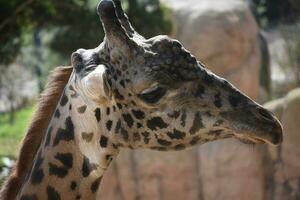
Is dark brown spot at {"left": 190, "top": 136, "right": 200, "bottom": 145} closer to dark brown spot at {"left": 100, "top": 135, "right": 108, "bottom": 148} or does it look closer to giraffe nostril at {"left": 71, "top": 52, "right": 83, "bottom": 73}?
dark brown spot at {"left": 100, "top": 135, "right": 108, "bottom": 148}

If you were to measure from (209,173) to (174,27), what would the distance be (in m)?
3.99

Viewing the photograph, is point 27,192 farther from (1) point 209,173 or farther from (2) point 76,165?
(1) point 209,173

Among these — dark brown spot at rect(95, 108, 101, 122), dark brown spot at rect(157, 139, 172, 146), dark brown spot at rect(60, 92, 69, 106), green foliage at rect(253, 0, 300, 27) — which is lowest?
green foliage at rect(253, 0, 300, 27)

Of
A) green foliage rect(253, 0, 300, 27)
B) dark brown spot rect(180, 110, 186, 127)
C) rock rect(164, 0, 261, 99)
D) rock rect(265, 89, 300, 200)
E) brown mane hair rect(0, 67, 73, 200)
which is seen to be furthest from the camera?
green foliage rect(253, 0, 300, 27)

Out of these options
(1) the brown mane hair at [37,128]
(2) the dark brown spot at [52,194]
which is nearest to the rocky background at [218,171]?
(1) the brown mane hair at [37,128]

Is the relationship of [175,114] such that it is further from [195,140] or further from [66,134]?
[66,134]

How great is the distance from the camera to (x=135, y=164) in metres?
6.50

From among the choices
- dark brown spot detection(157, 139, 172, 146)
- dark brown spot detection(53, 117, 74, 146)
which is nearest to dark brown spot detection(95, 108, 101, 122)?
dark brown spot detection(53, 117, 74, 146)

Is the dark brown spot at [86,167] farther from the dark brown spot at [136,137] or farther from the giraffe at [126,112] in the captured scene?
the dark brown spot at [136,137]

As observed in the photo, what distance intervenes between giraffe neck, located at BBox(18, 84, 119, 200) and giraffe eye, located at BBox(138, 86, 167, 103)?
225mm

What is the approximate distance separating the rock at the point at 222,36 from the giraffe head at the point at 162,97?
7860 mm

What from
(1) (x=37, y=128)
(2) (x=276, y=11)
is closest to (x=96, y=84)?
(1) (x=37, y=128)

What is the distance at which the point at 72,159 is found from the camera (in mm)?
2309

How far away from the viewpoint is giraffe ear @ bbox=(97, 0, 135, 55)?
7.00 ft
